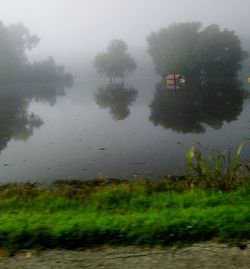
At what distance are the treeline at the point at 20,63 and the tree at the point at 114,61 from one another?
13.0 meters

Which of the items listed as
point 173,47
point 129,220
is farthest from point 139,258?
point 173,47

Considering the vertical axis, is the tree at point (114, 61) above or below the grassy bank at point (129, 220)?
above

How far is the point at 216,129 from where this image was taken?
20.9 metres

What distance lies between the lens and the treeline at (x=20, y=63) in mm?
91688

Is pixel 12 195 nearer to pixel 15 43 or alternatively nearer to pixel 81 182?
pixel 81 182

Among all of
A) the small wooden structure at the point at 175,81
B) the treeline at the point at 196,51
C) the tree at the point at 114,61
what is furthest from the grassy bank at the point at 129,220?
the tree at the point at 114,61

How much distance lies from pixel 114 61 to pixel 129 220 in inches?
4406

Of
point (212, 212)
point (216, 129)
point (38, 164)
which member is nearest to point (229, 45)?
point (216, 129)

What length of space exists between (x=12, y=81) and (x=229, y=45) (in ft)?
180

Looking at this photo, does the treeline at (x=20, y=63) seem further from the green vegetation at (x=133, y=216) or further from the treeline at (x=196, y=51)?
the green vegetation at (x=133, y=216)

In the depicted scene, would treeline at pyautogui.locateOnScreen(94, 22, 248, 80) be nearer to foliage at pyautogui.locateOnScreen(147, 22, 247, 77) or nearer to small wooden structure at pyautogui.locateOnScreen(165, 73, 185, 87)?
foliage at pyautogui.locateOnScreen(147, 22, 247, 77)

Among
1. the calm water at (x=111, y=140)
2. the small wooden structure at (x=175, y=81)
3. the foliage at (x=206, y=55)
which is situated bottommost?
the calm water at (x=111, y=140)

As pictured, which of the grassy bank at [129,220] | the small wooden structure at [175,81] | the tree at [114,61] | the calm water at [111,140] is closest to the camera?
the grassy bank at [129,220]

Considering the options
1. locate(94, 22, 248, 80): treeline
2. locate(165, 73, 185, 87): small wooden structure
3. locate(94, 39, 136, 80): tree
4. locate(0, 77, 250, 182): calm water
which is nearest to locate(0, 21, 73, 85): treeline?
locate(94, 39, 136, 80): tree
